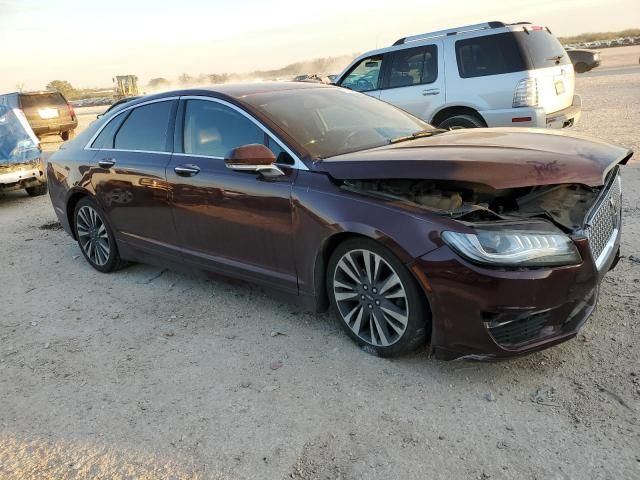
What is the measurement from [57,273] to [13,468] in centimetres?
326

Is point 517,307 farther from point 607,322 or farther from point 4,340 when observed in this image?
point 4,340

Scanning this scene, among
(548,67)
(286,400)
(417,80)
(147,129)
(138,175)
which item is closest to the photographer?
(286,400)

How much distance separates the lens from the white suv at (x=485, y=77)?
25.2 ft

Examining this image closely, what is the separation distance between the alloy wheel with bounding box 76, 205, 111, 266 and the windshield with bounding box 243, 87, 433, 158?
225cm

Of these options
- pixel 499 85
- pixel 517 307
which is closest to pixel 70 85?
pixel 499 85

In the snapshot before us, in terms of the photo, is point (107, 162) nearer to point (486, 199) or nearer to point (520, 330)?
point (486, 199)

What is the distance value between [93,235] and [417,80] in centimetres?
535

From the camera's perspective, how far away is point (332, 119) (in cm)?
425

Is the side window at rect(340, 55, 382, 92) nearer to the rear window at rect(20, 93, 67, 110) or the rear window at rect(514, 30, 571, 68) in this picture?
the rear window at rect(514, 30, 571, 68)

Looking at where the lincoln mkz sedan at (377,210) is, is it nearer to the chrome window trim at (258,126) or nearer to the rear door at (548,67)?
the chrome window trim at (258,126)

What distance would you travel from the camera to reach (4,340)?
4.32 m

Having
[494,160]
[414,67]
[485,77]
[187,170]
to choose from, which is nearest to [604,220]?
[494,160]

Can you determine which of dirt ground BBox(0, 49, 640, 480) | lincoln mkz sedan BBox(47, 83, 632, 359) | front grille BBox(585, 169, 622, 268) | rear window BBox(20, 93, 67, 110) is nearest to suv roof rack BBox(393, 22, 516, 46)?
lincoln mkz sedan BBox(47, 83, 632, 359)

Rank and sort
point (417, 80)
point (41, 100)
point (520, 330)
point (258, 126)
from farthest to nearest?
point (41, 100), point (417, 80), point (258, 126), point (520, 330)
